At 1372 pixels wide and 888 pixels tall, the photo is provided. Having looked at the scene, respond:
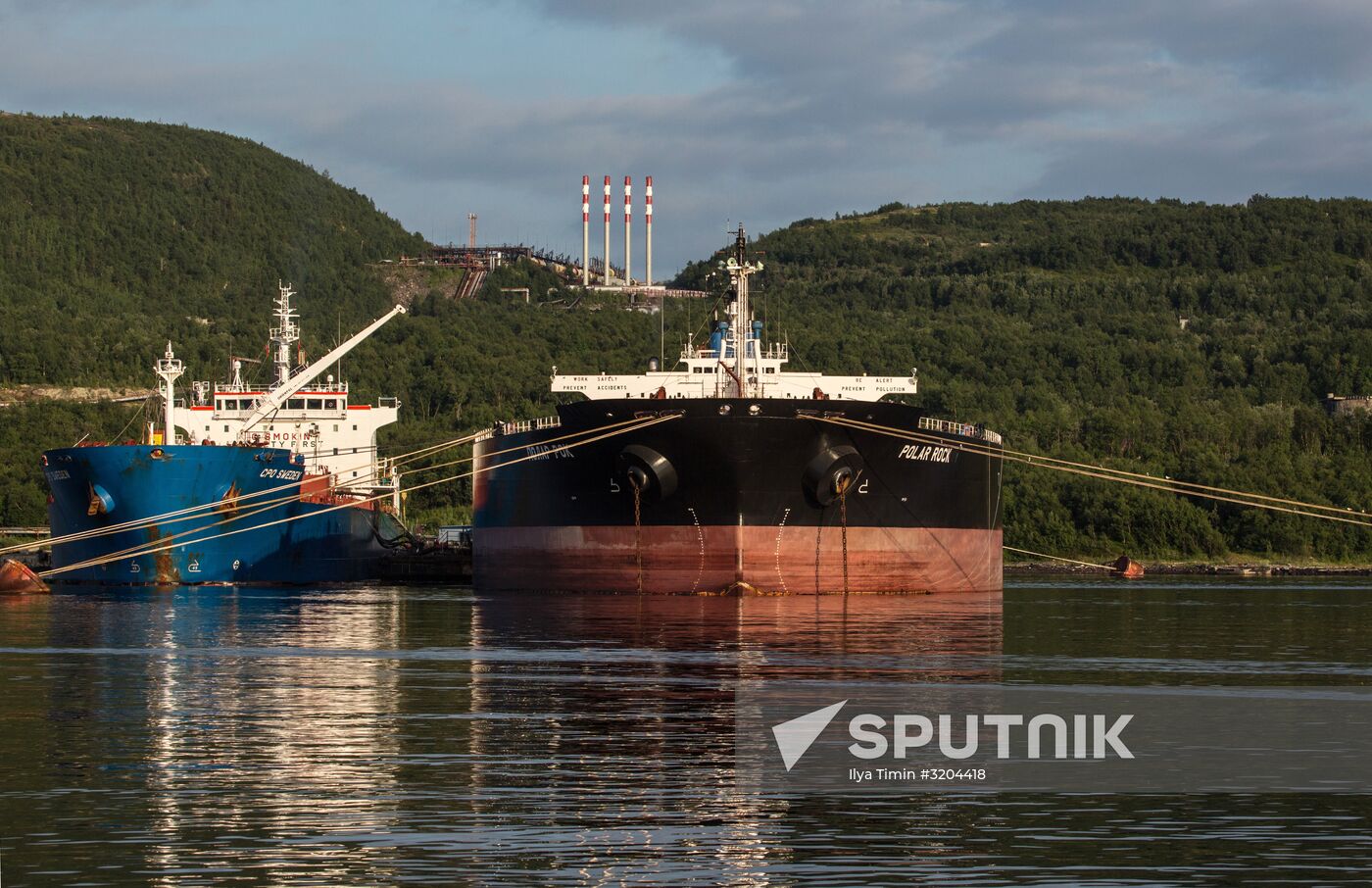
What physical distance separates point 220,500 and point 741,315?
16313mm

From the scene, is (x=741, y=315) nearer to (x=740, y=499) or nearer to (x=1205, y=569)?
(x=740, y=499)

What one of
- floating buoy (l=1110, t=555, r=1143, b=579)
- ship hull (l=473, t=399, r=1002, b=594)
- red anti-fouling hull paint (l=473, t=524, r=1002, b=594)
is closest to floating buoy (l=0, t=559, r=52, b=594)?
red anti-fouling hull paint (l=473, t=524, r=1002, b=594)

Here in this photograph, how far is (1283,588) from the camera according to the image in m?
67.1

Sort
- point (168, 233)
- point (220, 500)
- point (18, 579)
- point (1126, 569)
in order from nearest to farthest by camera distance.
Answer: point (18, 579), point (220, 500), point (1126, 569), point (168, 233)

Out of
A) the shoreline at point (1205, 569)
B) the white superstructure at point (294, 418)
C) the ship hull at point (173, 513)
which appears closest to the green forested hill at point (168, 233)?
the shoreline at point (1205, 569)

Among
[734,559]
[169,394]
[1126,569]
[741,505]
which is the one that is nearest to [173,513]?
[169,394]

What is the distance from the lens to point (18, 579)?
5197 cm

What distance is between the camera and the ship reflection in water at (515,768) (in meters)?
13.8

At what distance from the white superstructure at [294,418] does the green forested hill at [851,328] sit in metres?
22.9

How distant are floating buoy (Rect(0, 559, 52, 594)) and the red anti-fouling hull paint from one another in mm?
13801

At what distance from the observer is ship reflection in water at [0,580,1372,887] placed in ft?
45.4

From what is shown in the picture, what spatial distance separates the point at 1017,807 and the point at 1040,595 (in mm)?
41166

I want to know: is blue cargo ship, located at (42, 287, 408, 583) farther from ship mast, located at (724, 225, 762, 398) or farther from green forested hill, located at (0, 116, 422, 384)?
green forested hill, located at (0, 116, 422, 384)

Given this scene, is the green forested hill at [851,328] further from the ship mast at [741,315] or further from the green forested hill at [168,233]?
the ship mast at [741,315]
